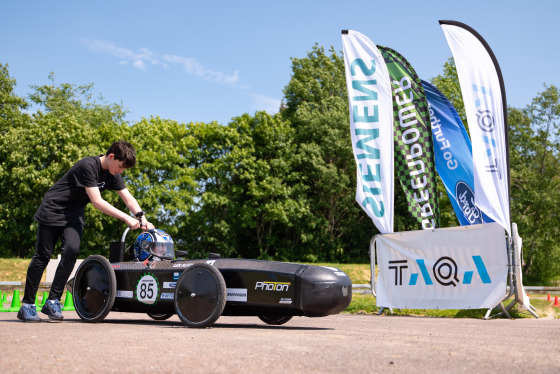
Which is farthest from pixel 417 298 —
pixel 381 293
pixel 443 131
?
pixel 443 131

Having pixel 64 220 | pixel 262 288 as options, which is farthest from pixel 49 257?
pixel 262 288

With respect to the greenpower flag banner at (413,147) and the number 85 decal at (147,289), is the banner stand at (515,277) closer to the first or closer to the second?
the greenpower flag banner at (413,147)

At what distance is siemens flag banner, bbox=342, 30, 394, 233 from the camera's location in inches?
437

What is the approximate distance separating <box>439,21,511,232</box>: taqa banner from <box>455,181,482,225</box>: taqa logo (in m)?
2.71

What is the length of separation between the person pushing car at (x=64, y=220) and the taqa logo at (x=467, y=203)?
8.32 m

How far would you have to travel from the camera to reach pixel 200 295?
5.99 meters

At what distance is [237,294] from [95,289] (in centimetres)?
183

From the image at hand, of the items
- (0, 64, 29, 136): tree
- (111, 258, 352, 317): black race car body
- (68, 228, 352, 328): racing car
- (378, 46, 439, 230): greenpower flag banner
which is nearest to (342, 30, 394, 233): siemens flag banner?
(378, 46, 439, 230): greenpower flag banner

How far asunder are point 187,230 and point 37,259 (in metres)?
33.5

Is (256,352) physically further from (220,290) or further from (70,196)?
(70,196)

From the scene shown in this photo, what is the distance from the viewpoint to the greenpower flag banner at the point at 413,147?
1162 cm

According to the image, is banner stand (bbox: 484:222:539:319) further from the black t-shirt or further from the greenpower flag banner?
the black t-shirt

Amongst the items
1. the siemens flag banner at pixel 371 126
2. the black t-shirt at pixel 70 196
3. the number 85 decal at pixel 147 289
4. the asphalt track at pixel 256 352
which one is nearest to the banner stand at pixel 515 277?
the siemens flag banner at pixel 371 126

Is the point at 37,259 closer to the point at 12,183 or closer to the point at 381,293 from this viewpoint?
the point at 381,293
